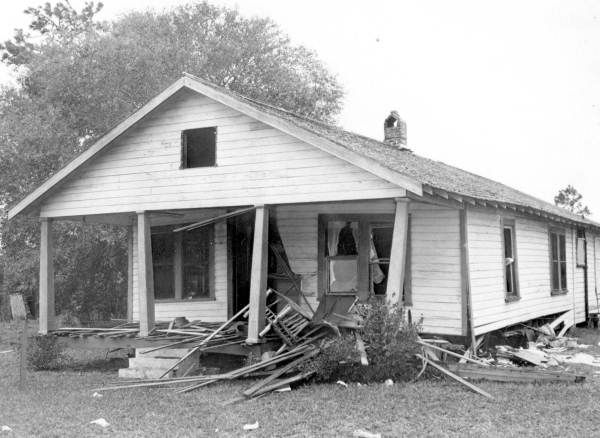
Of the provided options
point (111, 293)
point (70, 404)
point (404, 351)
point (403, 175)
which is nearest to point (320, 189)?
point (403, 175)

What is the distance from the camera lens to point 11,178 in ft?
95.5

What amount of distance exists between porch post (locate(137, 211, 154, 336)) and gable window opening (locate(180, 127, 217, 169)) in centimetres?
137

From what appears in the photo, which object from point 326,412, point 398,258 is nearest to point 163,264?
point 398,258

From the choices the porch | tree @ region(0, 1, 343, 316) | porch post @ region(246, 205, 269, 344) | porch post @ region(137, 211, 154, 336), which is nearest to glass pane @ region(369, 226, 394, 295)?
the porch

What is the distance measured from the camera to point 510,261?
15.9 m

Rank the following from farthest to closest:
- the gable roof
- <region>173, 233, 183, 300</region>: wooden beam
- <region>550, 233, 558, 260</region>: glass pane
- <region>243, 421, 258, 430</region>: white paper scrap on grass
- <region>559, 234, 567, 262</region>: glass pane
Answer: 1. <region>559, 234, 567, 262</region>: glass pane
2. <region>550, 233, 558, 260</region>: glass pane
3. <region>173, 233, 183, 300</region>: wooden beam
4. the gable roof
5. <region>243, 421, 258, 430</region>: white paper scrap on grass

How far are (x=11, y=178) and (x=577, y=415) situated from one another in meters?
25.4

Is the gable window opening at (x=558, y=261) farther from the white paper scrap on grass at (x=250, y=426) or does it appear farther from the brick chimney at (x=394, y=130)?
the white paper scrap on grass at (x=250, y=426)

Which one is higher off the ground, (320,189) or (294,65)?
(294,65)

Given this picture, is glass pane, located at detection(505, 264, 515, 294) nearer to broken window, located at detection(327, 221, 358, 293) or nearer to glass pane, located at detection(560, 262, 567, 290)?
broken window, located at detection(327, 221, 358, 293)

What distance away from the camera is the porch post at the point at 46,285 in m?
15.4

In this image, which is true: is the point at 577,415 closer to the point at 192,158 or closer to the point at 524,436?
the point at 524,436

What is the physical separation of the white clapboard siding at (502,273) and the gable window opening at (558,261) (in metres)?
0.30

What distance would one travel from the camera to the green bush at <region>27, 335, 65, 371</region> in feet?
50.1
